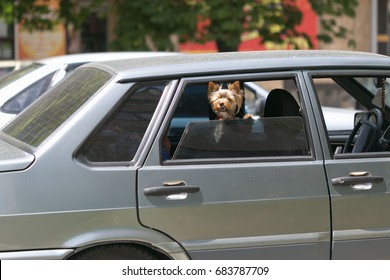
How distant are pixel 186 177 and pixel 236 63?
28.2 inches

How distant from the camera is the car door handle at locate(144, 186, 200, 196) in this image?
360 centimetres

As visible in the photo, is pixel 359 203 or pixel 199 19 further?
pixel 199 19

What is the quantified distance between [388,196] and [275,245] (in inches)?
27.4

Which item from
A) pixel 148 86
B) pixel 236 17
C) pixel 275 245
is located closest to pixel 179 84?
pixel 148 86

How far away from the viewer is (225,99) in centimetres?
399

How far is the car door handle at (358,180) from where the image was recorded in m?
3.81

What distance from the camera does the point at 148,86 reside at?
3789 millimetres

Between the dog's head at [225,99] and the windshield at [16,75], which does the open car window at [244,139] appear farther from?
the windshield at [16,75]

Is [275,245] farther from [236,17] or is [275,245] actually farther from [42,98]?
[236,17]

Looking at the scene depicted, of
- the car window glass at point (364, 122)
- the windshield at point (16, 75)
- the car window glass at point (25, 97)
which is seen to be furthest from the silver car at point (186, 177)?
the windshield at point (16, 75)

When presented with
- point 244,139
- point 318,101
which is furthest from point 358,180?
point 244,139

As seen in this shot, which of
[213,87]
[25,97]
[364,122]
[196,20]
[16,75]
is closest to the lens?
[213,87]

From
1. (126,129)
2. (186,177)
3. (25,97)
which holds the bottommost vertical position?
(25,97)

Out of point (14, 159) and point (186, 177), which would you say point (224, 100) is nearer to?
point (186, 177)
